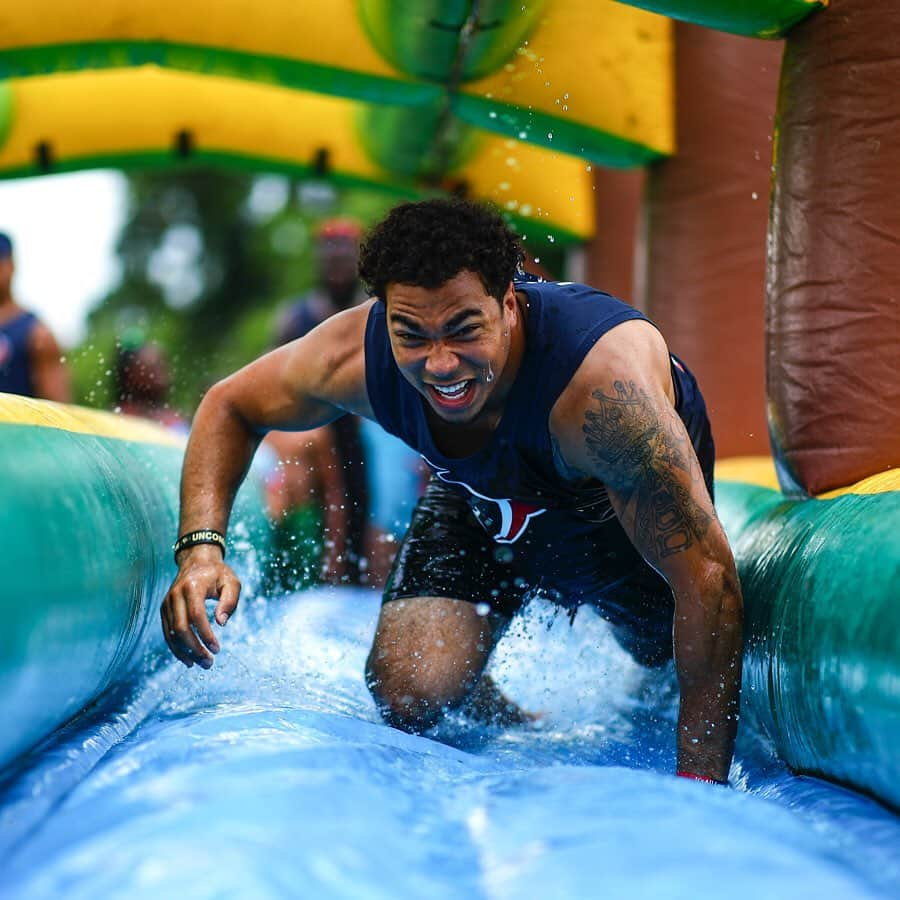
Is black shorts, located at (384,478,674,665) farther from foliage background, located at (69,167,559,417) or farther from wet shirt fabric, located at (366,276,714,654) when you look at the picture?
foliage background, located at (69,167,559,417)

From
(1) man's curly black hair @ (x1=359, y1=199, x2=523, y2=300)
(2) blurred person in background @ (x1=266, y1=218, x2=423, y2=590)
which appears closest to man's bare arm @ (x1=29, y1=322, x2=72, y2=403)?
(2) blurred person in background @ (x1=266, y1=218, x2=423, y2=590)

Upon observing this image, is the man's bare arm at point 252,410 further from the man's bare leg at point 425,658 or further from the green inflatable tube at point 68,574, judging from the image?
the man's bare leg at point 425,658

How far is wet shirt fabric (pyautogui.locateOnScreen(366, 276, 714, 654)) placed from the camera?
1.72 meters

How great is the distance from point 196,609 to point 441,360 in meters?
0.54

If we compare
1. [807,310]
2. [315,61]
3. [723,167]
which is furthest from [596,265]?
[807,310]

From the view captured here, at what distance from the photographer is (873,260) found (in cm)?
194

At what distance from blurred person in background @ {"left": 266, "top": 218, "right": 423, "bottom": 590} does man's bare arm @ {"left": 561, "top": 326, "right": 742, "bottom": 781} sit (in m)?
2.35

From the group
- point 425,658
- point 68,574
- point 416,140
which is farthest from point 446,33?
point 68,574

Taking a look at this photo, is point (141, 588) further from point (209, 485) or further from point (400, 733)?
point (400, 733)

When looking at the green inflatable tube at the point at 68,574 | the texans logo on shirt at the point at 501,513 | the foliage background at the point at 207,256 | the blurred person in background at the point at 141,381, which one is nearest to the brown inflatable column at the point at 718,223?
the texans logo on shirt at the point at 501,513

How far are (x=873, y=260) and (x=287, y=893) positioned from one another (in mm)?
1474

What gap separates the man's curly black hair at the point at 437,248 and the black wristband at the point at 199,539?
510 millimetres

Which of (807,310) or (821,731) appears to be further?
(807,310)

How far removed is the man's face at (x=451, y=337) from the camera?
1.61 meters
